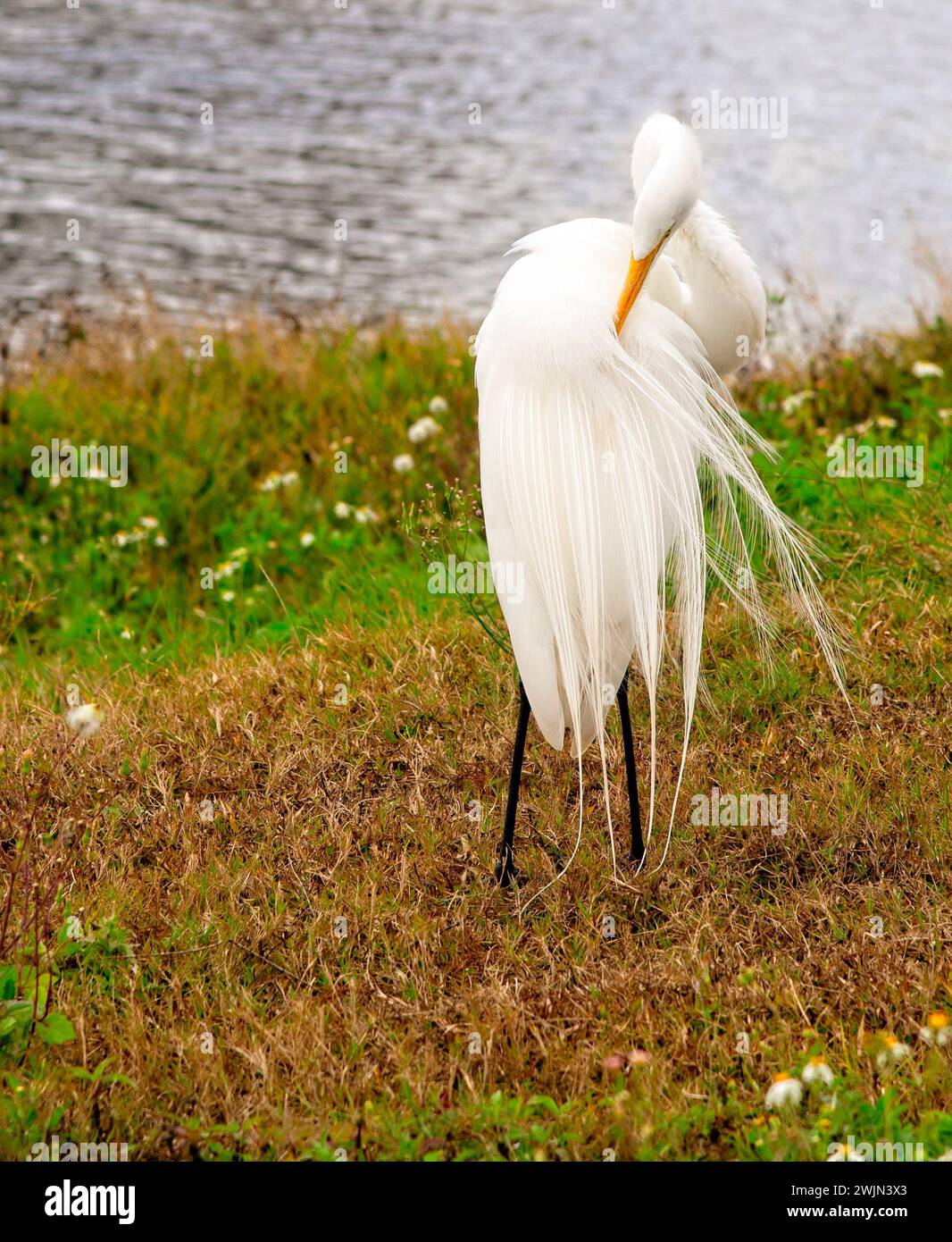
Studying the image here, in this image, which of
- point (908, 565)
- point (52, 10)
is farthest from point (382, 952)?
point (52, 10)

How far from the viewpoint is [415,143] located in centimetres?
1603

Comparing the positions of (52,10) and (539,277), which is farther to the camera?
(52,10)

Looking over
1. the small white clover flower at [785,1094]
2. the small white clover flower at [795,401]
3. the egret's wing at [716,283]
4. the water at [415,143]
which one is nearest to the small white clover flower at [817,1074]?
the small white clover flower at [785,1094]

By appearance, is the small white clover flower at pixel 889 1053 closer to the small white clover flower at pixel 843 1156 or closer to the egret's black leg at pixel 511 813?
the small white clover flower at pixel 843 1156

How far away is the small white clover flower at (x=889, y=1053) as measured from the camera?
2.45 metres

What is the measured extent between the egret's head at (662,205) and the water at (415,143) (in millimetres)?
4818

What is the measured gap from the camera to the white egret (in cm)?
304

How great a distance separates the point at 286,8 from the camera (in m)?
23.5

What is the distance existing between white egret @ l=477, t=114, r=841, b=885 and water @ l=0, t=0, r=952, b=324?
489 centimetres

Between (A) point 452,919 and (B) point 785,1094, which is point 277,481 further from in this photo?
(B) point 785,1094

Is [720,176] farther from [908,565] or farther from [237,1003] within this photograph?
[237,1003]

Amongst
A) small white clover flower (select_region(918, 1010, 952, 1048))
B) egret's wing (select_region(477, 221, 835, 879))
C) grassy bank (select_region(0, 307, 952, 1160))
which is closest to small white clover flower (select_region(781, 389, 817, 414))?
grassy bank (select_region(0, 307, 952, 1160))

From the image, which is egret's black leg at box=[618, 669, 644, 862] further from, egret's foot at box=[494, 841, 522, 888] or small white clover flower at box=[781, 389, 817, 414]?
small white clover flower at box=[781, 389, 817, 414]
